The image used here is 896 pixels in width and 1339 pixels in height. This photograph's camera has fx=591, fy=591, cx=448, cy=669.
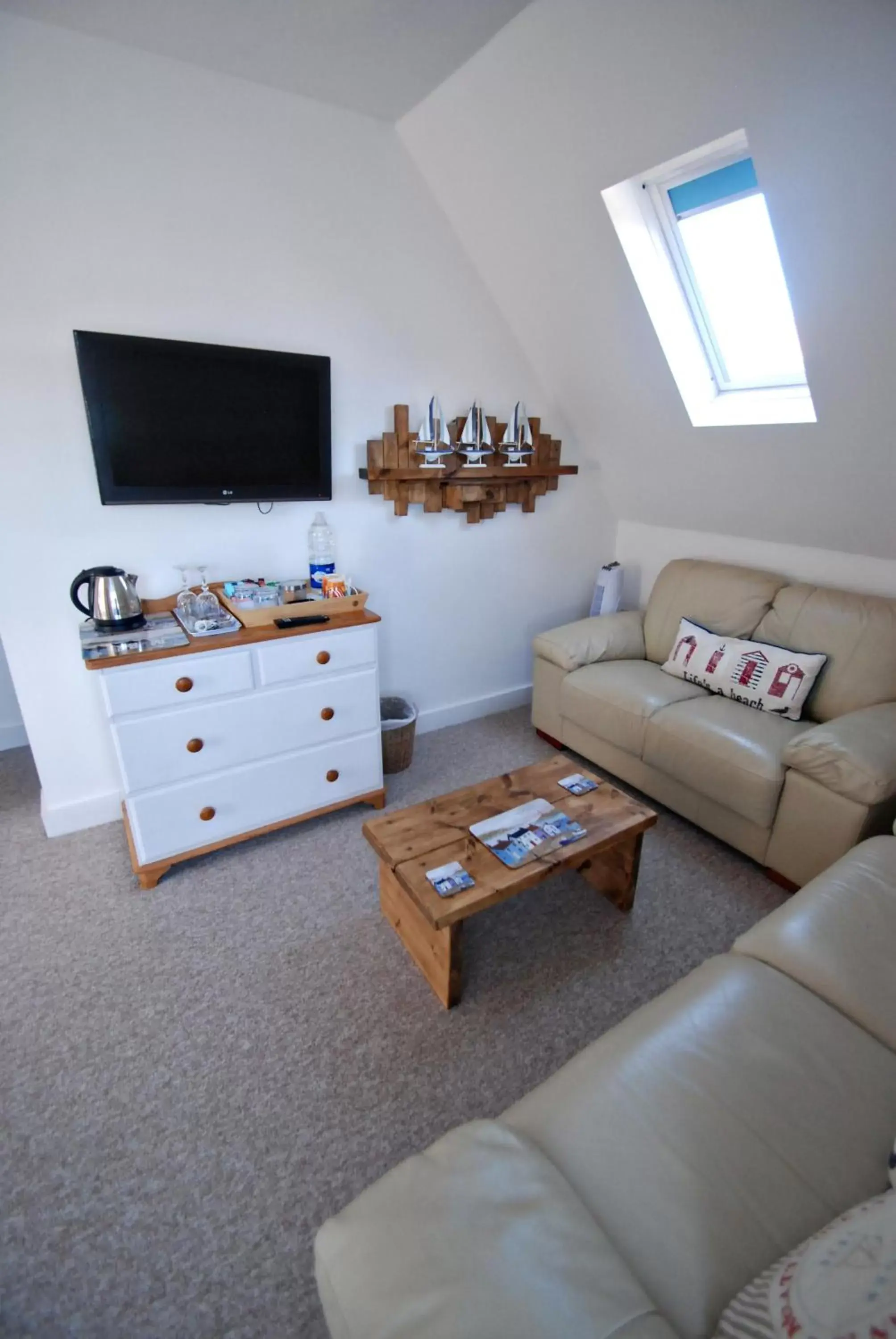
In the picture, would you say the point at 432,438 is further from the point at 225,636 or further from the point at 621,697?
the point at 621,697

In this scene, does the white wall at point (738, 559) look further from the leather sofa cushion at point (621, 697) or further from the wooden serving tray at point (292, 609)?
the wooden serving tray at point (292, 609)

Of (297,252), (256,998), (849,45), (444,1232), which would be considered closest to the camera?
(444,1232)

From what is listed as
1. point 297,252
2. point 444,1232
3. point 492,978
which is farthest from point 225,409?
point 444,1232

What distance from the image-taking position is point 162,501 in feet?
6.78

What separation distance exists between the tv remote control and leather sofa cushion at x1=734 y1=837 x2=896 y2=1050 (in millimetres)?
1649

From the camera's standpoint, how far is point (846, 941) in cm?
126

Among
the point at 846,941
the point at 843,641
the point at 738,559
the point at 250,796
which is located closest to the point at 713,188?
the point at 738,559

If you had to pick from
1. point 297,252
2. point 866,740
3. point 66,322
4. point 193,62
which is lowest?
point 866,740

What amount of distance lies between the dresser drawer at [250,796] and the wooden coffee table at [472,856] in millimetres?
531

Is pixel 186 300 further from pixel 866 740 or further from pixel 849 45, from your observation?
pixel 866 740

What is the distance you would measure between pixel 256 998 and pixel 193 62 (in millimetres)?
2856

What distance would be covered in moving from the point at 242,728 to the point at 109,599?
0.62 meters

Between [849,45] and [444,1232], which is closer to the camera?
[444,1232]

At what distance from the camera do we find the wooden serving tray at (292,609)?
2.12 metres
